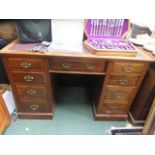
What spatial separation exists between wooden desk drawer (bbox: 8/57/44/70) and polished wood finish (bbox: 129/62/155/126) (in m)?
0.96

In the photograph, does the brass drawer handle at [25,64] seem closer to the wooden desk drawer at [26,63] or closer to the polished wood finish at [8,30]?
the wooden desk drawer at [26,63]

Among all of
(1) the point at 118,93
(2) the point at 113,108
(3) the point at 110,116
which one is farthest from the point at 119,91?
(3) the point at 110,116

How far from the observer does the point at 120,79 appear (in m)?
1.20

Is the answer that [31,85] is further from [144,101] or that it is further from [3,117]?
[144,101]

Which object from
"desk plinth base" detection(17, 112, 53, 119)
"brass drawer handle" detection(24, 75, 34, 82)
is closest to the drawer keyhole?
"brass drawer handle" detection(24, 75, 34, 82)

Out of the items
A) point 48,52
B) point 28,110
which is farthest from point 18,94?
point 48,52

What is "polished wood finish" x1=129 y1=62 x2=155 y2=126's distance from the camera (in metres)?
1.22

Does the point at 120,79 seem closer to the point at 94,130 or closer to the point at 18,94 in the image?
the point at 94,130

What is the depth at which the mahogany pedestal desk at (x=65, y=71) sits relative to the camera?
1072mm

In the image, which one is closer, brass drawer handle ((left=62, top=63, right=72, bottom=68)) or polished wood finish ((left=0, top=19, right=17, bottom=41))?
brass drawer handle ((left=62, top=63, right=72, bottom=68))

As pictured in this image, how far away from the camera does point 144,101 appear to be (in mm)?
1301

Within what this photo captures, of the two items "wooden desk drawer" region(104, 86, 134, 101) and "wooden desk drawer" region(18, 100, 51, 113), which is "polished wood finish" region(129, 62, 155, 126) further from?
"wooden desk drawer" region(18, 100, 51, 113)
